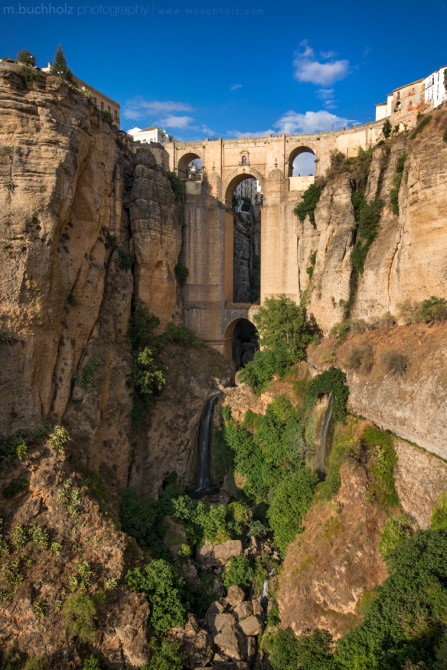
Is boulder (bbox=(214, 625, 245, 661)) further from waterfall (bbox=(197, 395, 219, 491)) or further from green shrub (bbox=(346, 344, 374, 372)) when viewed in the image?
green shrub (bbox=(346, 344, 374, 372))

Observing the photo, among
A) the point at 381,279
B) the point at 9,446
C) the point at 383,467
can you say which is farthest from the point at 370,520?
the point at 9,446

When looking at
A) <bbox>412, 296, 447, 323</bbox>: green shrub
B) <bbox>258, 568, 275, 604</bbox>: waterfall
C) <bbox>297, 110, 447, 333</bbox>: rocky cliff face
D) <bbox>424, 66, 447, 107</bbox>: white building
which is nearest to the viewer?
<bbox>258, 568, 275, 604</bbox>: waterfall

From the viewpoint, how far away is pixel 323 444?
17.6m

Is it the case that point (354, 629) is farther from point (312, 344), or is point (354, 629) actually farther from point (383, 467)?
point (312, 344)

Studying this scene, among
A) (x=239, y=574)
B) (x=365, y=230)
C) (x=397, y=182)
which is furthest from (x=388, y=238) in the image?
(x=239, y=574)

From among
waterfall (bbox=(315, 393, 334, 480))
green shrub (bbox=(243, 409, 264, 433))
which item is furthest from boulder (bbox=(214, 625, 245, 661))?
green shrub (bbox=(243, 409, 264, 433))

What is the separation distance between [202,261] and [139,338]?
284 inches

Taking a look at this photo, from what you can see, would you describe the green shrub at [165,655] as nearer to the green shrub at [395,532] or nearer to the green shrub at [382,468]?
the green shrub at [395,532]

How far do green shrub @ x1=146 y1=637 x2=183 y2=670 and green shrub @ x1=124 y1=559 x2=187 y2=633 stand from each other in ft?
1.35

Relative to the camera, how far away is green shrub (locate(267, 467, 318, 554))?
16281 millimetres

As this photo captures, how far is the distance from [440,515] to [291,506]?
5.51 metres

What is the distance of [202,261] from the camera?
27453 millimetres

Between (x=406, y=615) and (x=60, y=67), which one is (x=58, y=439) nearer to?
(x=406, y=615)

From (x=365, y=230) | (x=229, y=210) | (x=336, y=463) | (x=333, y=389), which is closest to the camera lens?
(x=336, y=463)
